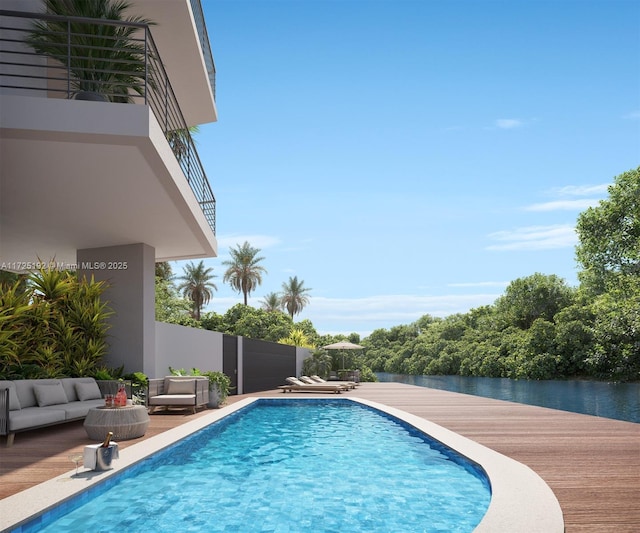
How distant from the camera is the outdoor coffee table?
25.6ft

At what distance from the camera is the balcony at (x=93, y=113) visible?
695 centimetres

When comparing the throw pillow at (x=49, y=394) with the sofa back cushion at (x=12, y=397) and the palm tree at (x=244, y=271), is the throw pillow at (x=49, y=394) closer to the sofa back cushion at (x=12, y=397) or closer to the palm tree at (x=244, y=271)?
the sofa back cushion at (x=12, y=397)

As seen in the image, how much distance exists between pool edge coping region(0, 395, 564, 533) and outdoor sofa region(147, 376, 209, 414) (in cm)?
375

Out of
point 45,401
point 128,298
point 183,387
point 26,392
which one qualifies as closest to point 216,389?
point 183,387

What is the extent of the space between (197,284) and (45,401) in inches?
1542

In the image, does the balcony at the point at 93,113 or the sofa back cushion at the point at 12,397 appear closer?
the balcony at the point at 93,113

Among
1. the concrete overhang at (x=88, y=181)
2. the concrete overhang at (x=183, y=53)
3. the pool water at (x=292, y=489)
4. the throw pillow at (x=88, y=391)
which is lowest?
the pool water at (x=292, y=489)

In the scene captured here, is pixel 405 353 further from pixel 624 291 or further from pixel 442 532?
pixel 442 532

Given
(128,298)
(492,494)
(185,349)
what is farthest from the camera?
(185,349)

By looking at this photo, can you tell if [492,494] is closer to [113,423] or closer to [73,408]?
[113,423]

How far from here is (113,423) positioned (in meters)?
7.84

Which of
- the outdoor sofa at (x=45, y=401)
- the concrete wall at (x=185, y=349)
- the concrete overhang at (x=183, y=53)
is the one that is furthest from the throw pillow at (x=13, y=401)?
the concrete overhang at (x=183, y=53)

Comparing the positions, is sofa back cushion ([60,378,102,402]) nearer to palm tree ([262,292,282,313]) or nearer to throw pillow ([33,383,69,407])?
throw pillow ([33,383,69,407])

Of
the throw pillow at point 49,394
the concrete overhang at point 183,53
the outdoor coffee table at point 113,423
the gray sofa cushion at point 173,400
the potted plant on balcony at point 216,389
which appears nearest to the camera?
the outdoor coffee table at point 113,423
